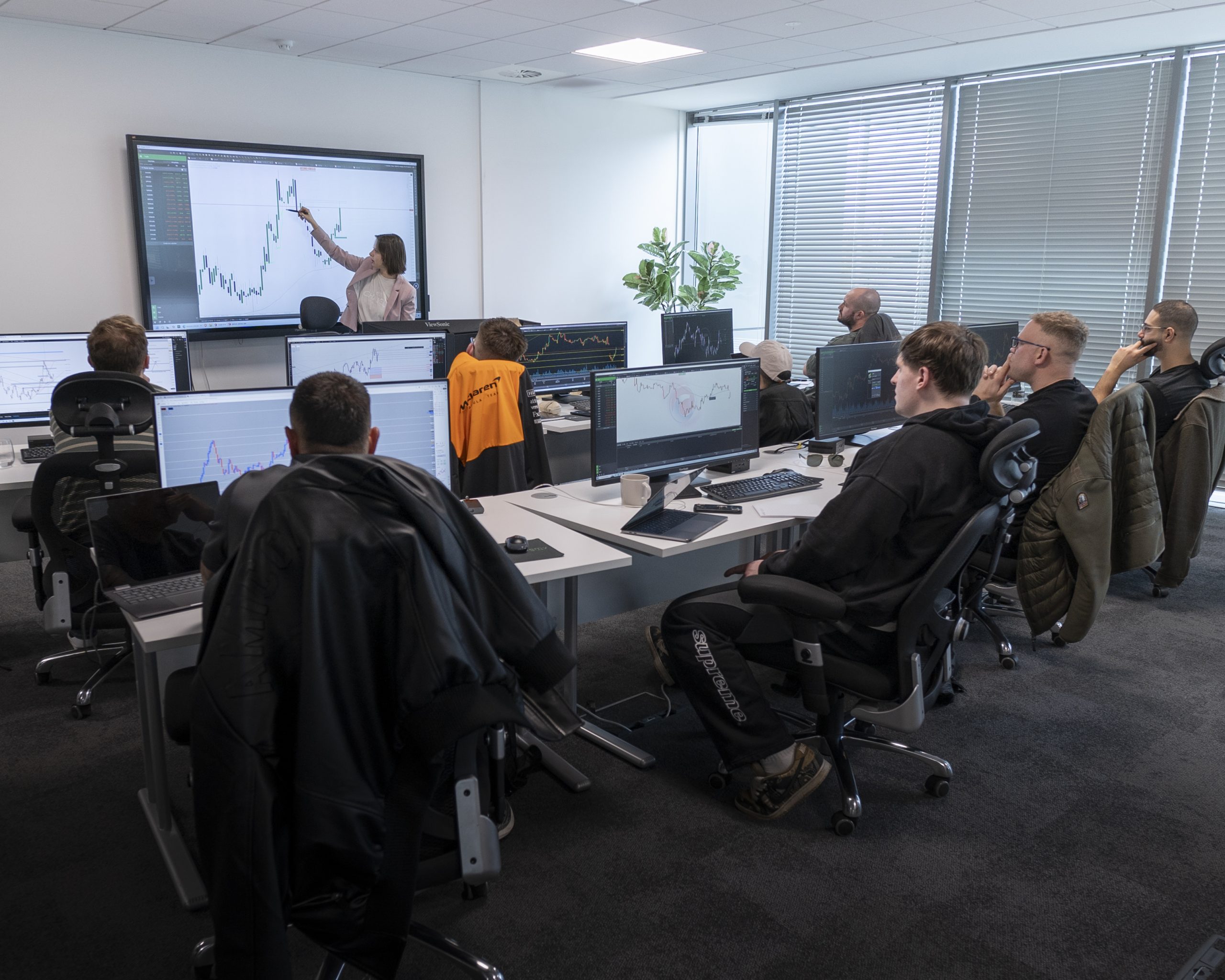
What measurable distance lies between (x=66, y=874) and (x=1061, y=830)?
2.47 m

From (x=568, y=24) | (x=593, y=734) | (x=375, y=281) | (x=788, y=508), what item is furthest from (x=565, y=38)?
(x=593, y=734)

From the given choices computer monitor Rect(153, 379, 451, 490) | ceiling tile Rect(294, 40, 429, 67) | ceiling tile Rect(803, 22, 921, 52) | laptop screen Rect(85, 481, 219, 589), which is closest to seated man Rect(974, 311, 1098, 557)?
computer monitor Rect(153, 379, 451, 490)

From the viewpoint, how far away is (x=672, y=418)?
327cm

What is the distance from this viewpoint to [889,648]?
241cm

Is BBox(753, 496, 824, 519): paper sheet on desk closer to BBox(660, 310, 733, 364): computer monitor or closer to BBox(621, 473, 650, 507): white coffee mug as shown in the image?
BBox(621, 473, 650, 507): white coffee mug

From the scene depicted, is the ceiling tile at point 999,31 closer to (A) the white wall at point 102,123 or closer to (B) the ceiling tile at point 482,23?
(B) the ceiling tile at point 482,23

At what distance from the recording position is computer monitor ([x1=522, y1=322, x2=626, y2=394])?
15.9ft

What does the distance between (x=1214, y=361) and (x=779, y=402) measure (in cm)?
181

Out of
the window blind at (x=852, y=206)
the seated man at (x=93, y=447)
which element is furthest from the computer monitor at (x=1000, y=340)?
the seated man at (x=93, y=447)

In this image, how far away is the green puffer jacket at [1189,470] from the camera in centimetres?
389

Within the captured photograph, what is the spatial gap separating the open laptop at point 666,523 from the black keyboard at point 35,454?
2.28 meters

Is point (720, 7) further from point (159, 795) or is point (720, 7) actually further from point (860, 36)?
point (159, 795)

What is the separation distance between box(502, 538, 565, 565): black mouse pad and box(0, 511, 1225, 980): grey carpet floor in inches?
26.6

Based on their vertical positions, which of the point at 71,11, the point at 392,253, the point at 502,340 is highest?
the point at 71,11
